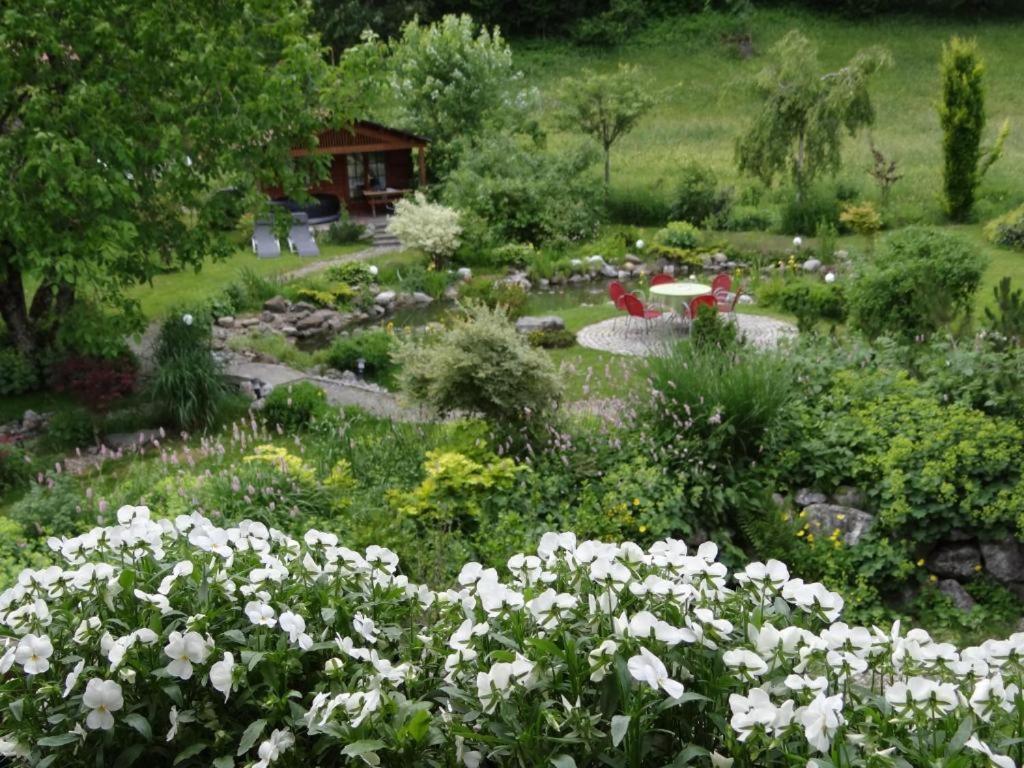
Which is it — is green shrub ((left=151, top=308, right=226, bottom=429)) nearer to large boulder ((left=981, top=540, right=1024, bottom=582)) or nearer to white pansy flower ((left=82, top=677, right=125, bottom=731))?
white pansy flower ((left=82, top=677, right=125, bottom=731))

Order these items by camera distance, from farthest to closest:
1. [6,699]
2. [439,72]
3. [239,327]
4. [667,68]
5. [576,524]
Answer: [667,68]
[439,72]
[239,327]
[576,524]
[6,699]

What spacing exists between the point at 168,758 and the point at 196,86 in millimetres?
8794

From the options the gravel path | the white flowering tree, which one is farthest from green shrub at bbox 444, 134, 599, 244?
the gravel path

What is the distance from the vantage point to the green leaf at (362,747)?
2.65 m

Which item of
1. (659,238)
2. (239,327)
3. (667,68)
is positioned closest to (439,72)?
(659,238)

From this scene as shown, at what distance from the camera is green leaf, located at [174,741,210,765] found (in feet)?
9.55

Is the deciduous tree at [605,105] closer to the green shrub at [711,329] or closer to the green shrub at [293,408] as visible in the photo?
the green shrub at [711,329]

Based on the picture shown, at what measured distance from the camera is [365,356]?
12438 mm

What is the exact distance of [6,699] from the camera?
120 inches

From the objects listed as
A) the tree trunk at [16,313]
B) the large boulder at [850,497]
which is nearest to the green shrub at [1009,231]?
the large boulder at [850,497]

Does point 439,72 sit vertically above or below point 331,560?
above

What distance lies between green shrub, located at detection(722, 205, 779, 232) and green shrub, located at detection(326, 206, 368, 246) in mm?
8341

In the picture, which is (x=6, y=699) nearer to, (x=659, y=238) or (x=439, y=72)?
(x=659, y=238)

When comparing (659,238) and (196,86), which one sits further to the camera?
(659,238)
